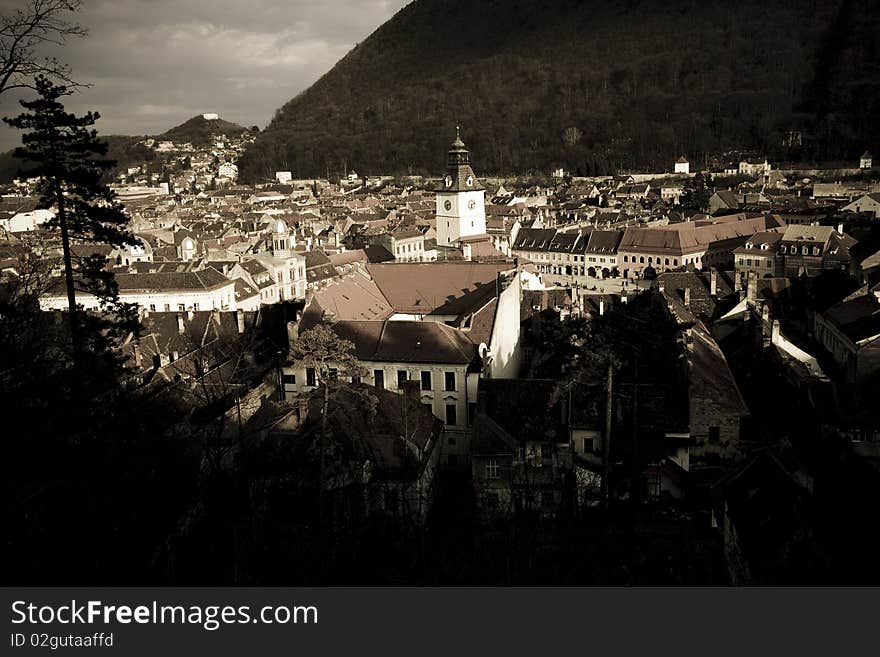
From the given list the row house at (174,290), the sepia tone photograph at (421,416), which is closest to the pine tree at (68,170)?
the sepia tone photograph at (421,416)

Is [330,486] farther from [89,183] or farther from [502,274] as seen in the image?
[502,274]

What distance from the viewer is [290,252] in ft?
183

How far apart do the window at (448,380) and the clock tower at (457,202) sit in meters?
30.9

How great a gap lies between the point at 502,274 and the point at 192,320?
14.7 m

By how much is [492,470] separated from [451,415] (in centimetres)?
433

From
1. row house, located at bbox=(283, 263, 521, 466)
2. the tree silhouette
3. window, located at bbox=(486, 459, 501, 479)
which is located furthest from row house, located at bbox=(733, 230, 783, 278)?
the tree silhouette

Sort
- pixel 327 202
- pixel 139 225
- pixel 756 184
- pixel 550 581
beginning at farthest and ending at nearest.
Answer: pixel 327 202 < pixel 756 184 < pixel 139 225 < pixel 550 581

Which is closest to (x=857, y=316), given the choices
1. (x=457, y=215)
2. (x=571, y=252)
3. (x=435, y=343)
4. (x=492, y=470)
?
(x=435, y=343)

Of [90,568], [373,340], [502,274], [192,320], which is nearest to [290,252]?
[192,320]

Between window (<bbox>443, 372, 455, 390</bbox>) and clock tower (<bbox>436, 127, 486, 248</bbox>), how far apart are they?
1218 inches

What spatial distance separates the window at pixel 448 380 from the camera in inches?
1024

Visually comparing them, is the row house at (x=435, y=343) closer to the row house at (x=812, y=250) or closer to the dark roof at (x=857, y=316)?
the dark roof at (x=857, y=316)

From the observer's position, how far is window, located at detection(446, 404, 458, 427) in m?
26.1

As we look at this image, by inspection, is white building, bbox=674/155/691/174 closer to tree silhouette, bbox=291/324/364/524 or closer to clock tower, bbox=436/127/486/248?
clock tower, bbox=436/127/486/248
